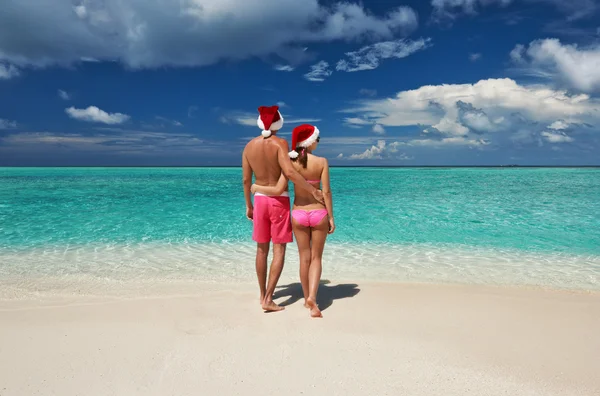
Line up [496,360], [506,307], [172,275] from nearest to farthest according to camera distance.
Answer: [496,360]
[506,307]
[172,275]

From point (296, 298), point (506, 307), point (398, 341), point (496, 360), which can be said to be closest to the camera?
point (496, 360)

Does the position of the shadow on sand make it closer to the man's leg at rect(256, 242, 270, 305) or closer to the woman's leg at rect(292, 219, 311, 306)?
the man's leg at rect(256, 242, 270, 305)

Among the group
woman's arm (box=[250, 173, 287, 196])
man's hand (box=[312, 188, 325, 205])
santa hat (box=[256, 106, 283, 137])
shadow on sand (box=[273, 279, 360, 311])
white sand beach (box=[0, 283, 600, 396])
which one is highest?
santa hat (box=[256, 106, 283, 137])

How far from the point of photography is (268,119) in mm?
4016

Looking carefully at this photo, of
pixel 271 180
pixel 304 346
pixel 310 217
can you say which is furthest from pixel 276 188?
pixel 304 346

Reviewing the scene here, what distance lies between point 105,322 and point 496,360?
381 centimetres

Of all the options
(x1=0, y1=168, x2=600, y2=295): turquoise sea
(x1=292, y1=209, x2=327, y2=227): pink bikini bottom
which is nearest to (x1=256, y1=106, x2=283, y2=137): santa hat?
(x1=292, y1=209, x2=327, y2=227): pink bikini bottom

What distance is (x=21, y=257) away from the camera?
747 cm

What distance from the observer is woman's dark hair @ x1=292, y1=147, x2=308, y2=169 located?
3.99 meters

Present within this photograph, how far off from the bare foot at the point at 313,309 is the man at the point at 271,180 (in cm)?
37

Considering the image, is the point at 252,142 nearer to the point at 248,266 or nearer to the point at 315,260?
the point at 315,260

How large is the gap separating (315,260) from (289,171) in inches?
43.6

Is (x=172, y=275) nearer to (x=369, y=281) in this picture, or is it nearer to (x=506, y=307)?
(x=369, y=281)

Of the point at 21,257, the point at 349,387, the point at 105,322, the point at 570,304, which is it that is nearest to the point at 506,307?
the point at 570,304
